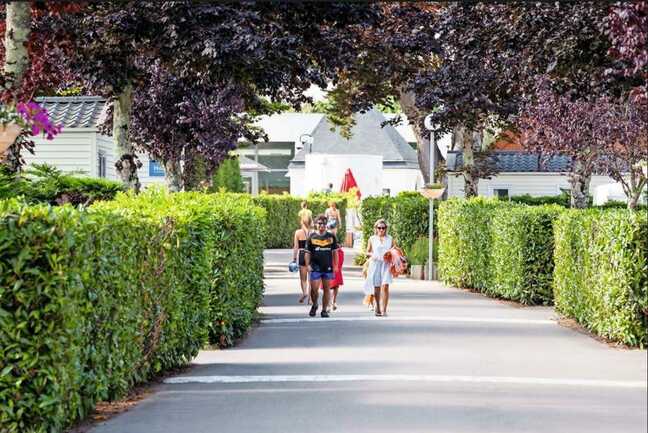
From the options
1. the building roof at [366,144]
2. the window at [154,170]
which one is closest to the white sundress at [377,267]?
the window at [154,170]

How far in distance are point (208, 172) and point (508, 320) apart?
59.0 ft

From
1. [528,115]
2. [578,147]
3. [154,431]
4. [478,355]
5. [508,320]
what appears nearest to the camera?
[154,431]

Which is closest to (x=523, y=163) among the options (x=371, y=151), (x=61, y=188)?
(x=371, y=151)

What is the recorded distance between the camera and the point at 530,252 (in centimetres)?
2453

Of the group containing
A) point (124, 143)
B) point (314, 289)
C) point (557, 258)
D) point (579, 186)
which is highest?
point (124, 143)

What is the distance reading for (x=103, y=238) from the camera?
10.9 metres

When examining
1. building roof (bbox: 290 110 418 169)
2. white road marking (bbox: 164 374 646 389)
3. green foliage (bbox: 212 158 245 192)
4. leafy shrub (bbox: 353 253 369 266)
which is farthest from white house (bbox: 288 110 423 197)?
white road marking (bbox: 164 374 646 389)

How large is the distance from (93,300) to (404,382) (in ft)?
11.7

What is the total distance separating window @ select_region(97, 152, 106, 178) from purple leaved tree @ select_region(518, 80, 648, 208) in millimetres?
11561

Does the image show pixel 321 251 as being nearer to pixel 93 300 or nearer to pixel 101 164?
pixel 93 300

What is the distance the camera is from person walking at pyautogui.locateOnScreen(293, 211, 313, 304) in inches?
994

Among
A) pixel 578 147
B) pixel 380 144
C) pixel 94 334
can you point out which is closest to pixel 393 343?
pixel 94 334

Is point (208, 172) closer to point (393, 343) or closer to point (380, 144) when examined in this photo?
point (393, 343)

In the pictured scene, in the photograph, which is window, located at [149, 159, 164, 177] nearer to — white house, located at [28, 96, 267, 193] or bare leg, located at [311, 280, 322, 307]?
white house, located at [28, 96, 267, 193]
